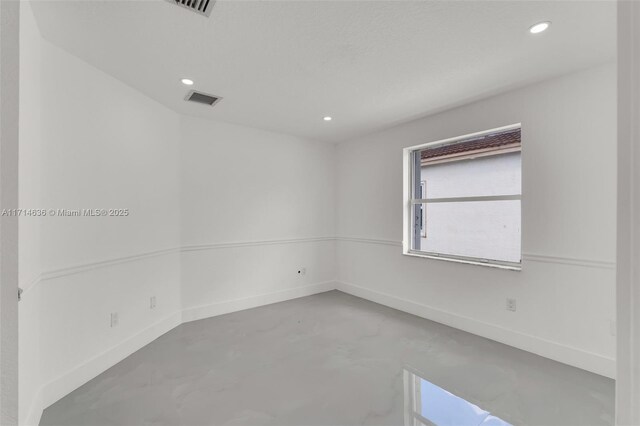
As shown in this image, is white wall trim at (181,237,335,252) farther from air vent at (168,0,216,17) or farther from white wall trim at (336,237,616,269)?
white wall trim at (336,237,616,269)

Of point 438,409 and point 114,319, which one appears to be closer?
point 438,409

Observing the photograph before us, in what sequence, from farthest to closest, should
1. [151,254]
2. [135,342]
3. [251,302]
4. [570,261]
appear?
[251,302] → [151,254] → [135,342] → [570,261]

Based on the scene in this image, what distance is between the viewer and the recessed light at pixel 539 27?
1797 mm

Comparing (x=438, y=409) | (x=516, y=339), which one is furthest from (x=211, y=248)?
(x=516, y=339)

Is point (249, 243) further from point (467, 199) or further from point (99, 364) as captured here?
point (467, 199)

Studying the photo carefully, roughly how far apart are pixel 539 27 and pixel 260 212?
342 centimetres

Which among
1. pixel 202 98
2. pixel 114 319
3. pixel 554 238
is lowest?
pixel 114 319

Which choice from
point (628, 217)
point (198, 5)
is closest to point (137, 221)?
point (198, 5)

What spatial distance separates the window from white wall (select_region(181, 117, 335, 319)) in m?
1.51

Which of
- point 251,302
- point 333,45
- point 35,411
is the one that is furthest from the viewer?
point 251,302

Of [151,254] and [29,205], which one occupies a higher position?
[29,205]

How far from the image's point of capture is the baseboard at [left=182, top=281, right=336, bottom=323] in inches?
138

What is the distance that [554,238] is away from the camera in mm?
2555

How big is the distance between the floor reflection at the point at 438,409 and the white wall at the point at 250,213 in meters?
2.52
